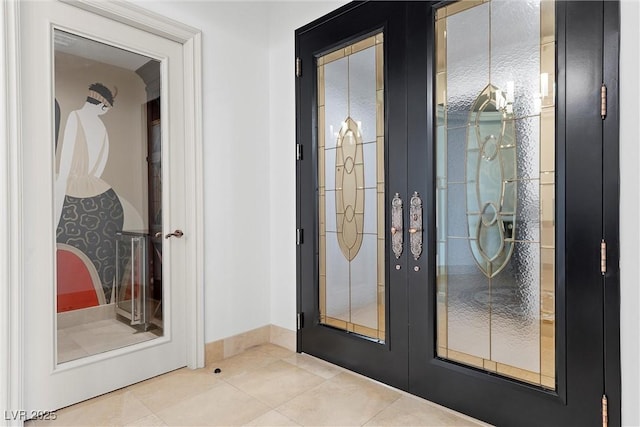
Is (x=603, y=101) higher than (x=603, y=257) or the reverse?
higher

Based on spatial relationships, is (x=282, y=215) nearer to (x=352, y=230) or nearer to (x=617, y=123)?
(x=352, y=230)

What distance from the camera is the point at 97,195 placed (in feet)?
7.32

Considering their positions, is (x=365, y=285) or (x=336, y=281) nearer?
(x=365, y=285)

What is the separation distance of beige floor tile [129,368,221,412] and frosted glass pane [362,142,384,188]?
1555 millimetres

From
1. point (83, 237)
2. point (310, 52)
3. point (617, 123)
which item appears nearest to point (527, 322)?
point (617, 123)

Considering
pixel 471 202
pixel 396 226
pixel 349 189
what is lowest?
Result: pixel 396 226

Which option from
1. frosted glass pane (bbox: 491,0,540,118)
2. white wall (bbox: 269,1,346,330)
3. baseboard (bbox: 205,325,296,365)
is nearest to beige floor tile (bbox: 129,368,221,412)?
baseboard (bbox: 205,325,296,365)

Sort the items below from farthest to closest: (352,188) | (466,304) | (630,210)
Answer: (352,188)
(466,304)
(630,210)

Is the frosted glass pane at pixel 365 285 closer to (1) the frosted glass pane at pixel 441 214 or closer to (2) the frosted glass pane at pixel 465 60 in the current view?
(1) the frosted glass pane at pixel 441 214

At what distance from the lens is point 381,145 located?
2318 mm

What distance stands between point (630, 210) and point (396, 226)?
3.47 ft

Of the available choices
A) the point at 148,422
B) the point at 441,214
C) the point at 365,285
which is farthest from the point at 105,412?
the point at 441,214

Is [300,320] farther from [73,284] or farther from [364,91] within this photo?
[364,91]

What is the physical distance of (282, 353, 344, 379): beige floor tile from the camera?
8.14ft
